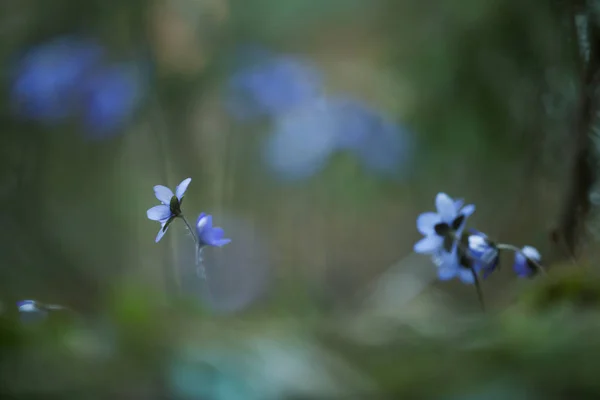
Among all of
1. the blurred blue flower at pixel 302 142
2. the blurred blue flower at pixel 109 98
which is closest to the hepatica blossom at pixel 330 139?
the blurred blue flower at pixel 302 142

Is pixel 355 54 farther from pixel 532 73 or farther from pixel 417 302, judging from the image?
pixel 417 302

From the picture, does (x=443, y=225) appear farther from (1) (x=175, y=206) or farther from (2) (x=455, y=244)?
(1) (x=175, y=206)

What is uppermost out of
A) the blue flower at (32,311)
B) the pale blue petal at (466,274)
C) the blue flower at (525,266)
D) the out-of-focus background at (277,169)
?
the out-of-focus background at (277,169)

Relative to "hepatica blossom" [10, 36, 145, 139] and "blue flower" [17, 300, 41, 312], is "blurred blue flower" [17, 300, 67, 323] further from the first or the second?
"hepatica blossom" [10, 36, 145, 139]

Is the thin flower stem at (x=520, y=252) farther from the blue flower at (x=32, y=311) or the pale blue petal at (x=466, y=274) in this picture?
the blue flower at (x=32, y=311)

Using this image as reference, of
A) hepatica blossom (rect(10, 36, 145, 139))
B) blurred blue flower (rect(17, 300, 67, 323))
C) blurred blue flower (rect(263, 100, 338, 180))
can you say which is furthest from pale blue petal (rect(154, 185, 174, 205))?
blurred blue flower (rect(263, 100, 338, 180))

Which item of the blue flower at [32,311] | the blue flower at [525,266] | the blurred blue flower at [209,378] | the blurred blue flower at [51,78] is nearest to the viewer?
the blurred blue flower at [209,378]
